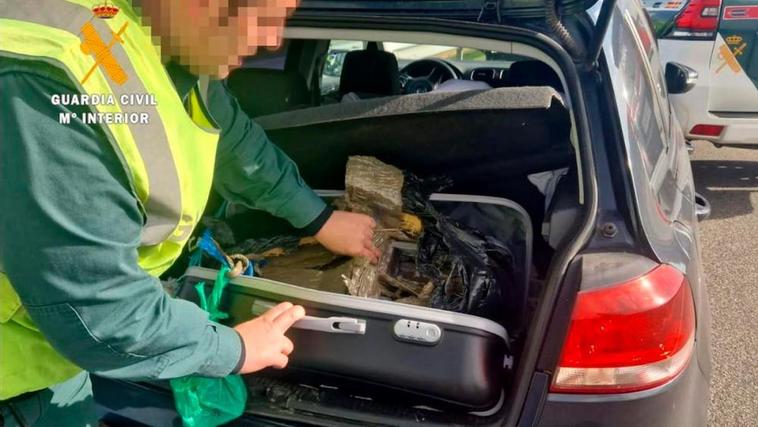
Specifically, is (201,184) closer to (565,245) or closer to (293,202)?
(293,202)

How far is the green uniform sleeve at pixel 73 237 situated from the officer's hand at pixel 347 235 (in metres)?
0.73

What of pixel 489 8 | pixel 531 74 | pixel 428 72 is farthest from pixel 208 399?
pixel 428 72

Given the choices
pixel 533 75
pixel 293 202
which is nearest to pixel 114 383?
pixel 293 202

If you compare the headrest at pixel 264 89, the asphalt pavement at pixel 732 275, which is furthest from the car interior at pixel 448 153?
the asphalt pavement at pixel 732 275

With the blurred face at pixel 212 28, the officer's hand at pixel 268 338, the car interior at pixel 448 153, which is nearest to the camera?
the blurred face at pixel 212 28

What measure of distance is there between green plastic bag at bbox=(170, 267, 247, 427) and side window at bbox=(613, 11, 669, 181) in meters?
1.09

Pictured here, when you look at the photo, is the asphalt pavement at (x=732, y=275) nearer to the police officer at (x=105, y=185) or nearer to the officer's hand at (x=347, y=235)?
the officer's hand at (x=347, y=235)

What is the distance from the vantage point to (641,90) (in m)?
1.80

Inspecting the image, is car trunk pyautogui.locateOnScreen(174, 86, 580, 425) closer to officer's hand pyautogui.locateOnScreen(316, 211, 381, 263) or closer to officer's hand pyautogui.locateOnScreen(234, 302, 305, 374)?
officer's hand pyautogui.locateOnScreen(234, 302, 305, 374)

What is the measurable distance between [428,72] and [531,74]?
1.51 m

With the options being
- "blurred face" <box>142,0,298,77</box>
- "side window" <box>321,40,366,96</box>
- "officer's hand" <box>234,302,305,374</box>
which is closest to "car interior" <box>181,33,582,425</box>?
"officer's hand" <box>234,302,305,374</box>

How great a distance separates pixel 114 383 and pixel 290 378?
0.48 m

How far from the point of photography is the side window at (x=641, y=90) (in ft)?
5.06

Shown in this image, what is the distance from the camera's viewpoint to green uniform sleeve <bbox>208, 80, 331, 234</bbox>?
159 centimetres
